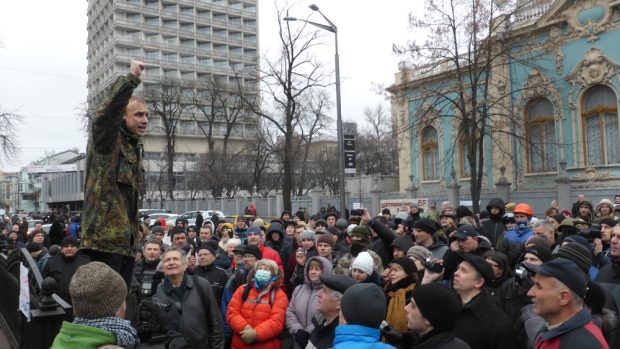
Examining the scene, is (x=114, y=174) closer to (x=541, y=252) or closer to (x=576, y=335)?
(x=576, y=335)

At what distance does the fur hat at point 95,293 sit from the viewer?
2.71m

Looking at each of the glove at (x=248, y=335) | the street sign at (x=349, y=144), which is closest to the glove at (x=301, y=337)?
the glove at (x=248, y=335)

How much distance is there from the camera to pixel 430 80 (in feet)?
96.9

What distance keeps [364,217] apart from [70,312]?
6172 mm

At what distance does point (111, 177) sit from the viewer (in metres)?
3.53

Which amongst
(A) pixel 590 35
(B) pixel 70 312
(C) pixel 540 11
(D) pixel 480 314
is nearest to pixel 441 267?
(D) pixel 480 314

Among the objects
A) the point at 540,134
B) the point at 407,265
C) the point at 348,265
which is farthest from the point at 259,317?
the point at 540,134

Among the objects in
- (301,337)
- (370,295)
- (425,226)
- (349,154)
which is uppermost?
(349,154)

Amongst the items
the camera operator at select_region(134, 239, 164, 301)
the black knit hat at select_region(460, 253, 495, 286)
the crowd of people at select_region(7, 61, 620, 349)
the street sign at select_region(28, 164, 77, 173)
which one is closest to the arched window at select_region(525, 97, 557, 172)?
the crowd of people at select_region(7, 61, 620, 349)

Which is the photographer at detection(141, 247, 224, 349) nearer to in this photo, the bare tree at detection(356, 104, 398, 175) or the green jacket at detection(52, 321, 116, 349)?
the green jacket at detection(52, 321, 116, 349)

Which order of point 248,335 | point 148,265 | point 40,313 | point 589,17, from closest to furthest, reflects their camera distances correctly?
point 40,313, point 248,335, point 148,265, point 589,17

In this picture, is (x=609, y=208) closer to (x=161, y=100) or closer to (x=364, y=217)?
(x=364, y=217)

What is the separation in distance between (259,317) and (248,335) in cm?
24

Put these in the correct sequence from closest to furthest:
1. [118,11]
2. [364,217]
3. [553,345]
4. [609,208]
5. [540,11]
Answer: [553,345]
[364,217]
[609,208]
[540,11]
[118,11]
